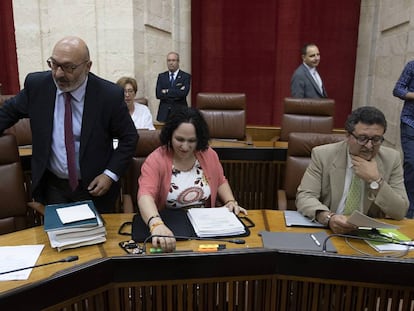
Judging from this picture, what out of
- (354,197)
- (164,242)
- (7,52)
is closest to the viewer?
(164,242)

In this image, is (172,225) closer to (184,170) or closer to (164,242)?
(164,242)

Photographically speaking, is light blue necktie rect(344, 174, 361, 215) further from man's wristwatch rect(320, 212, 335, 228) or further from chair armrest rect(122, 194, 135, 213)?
chair armrest rect(122, 194, 135, 213)

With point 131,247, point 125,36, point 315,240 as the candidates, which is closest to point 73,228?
point 131,247

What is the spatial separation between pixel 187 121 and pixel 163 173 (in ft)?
0.92

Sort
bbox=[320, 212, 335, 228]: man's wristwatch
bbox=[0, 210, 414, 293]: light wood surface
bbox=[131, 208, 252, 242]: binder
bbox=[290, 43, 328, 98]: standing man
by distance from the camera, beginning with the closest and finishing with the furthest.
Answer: bbox=[0, 210, 414, 293]: light wood surface
bbox=[131, 208, 252, 242]: binder
bbox=[320, 212, 335, 228]: man's wristwatch
bbox=[290, 43, 328, 98]: standing man

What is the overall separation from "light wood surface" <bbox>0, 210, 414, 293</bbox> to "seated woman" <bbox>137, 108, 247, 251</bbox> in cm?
16

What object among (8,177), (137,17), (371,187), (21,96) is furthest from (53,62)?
(137,17)

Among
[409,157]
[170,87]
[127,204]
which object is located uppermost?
[170,87]

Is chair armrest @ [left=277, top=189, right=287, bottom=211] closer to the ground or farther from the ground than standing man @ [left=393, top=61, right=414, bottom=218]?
closer to the ground

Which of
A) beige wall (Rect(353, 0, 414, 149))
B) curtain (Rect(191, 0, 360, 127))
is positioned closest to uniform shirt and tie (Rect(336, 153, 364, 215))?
beige wall (Rect(353, 0, 414, 149))

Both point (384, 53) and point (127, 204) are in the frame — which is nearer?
point (127, 204)

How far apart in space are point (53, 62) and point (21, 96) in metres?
0.37

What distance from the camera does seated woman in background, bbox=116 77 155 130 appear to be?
349cm

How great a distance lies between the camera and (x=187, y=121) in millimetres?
2066
